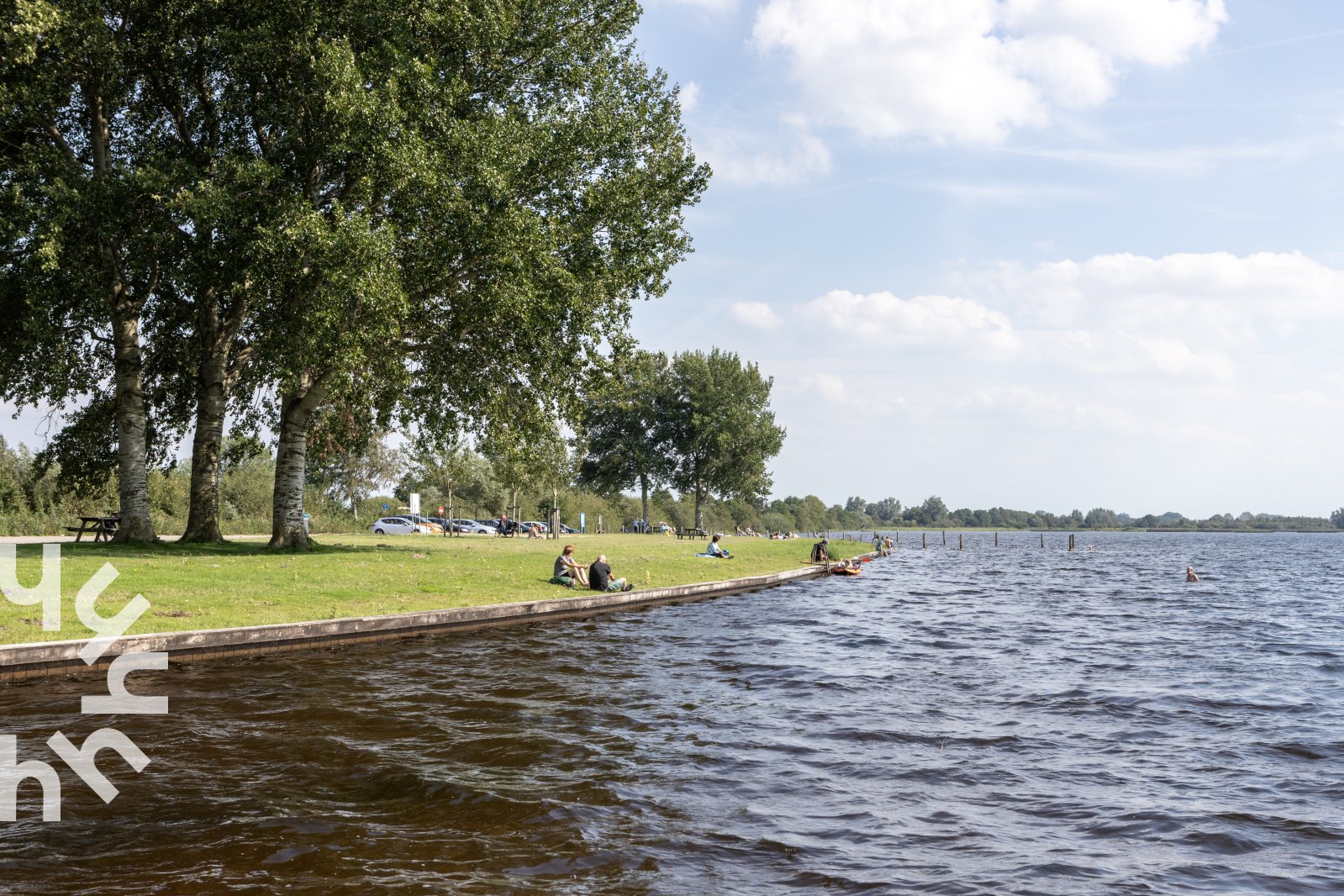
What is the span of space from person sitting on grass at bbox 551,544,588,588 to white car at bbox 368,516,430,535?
41419mm

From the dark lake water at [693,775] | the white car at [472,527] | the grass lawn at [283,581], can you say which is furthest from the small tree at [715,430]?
the dark lake water at [693,775]

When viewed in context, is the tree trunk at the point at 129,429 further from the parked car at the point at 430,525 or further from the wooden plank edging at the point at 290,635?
the parked car at the point at 430,525

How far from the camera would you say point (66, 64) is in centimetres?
2572

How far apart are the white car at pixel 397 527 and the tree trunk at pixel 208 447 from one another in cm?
3458

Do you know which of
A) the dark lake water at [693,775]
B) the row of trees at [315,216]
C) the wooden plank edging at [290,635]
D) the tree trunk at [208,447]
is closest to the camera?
the dark lake water at [693,775]

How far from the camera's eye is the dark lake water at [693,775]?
24.3ft

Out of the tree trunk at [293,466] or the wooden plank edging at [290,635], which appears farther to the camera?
the tree trunk at [293,466]

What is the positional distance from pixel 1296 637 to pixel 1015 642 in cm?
921

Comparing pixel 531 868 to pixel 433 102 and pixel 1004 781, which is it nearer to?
pixel 1004 781

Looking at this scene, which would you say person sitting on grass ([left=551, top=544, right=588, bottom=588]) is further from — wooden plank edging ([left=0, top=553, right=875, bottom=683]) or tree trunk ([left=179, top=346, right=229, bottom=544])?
tree trunk ([left=179, top=346, right=229, bottom=544])

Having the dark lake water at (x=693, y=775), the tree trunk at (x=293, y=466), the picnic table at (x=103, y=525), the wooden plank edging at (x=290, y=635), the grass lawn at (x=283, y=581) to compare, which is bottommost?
the dark lake water at (x=693, y=775)

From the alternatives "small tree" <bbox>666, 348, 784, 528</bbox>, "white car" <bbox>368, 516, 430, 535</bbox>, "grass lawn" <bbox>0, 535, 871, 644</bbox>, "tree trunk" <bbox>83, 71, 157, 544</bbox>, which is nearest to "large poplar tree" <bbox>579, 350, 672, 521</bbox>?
"small tree" <bbox>666, 348, 784, 528</bbox>

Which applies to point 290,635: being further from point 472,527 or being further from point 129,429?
point 472,527

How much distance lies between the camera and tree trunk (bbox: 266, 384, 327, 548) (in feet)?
103
